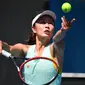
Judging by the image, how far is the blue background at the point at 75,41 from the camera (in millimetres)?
4633

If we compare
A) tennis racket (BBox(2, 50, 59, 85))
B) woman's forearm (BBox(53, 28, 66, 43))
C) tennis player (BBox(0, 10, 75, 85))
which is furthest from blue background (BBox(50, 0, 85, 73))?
woman's forearm (BBox(53, 28, 66, 43))

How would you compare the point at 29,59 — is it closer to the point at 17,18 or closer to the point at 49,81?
the point at 49,81

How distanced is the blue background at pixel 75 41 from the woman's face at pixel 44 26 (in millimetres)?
1283

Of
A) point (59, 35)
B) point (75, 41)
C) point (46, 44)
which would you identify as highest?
point (59, 35)

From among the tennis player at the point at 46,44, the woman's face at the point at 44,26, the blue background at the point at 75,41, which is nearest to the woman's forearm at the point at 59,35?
the tennis player at the point at 46,44

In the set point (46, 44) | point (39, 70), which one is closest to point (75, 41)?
point (46, 44)

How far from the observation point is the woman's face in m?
3.22

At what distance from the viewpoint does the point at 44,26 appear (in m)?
3.26

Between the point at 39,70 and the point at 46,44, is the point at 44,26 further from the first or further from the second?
the point at 39,70

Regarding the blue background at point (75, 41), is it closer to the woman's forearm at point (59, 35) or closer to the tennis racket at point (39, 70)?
the tennis racket at point (39, 70)

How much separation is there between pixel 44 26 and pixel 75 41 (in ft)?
4.80

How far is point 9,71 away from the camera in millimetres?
4742

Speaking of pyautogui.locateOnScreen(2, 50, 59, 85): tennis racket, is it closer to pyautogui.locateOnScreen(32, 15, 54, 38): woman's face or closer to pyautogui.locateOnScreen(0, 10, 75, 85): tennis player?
pyautogui.locateOnScreen(0, 10, 75, 85): tennis player

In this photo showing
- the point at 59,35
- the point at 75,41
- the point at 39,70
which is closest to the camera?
the point at 59,35
